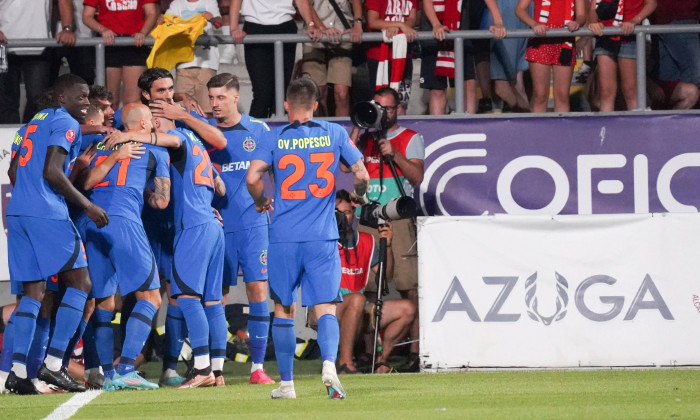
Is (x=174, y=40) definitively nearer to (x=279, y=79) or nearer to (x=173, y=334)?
(x=279, y=79)

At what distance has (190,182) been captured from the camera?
8.99 metres

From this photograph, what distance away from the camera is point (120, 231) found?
8.76 meters

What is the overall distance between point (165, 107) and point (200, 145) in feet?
1.33

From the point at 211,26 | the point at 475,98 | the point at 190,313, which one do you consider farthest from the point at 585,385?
the point at 211,26

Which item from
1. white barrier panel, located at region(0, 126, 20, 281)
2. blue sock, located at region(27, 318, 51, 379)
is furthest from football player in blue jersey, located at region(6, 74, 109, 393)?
white barrier panel, located at region(0, 126, 20, 281)

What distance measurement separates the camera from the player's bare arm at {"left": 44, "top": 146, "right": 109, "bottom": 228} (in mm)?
8258

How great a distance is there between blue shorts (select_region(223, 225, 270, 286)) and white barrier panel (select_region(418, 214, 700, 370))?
1471 millimetres

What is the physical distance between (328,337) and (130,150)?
90.5 inches

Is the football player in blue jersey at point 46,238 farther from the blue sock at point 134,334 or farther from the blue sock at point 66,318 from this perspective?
the blue sock at point 134,334

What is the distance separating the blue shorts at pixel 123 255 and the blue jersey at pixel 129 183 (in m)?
0.09

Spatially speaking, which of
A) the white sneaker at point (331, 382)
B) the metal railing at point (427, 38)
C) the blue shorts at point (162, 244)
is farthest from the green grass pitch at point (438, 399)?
the metal railing at point (427, 38)

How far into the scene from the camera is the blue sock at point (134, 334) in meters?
8.80

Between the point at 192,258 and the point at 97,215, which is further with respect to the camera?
the point at 192,258

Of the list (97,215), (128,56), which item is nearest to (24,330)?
(97,215)
